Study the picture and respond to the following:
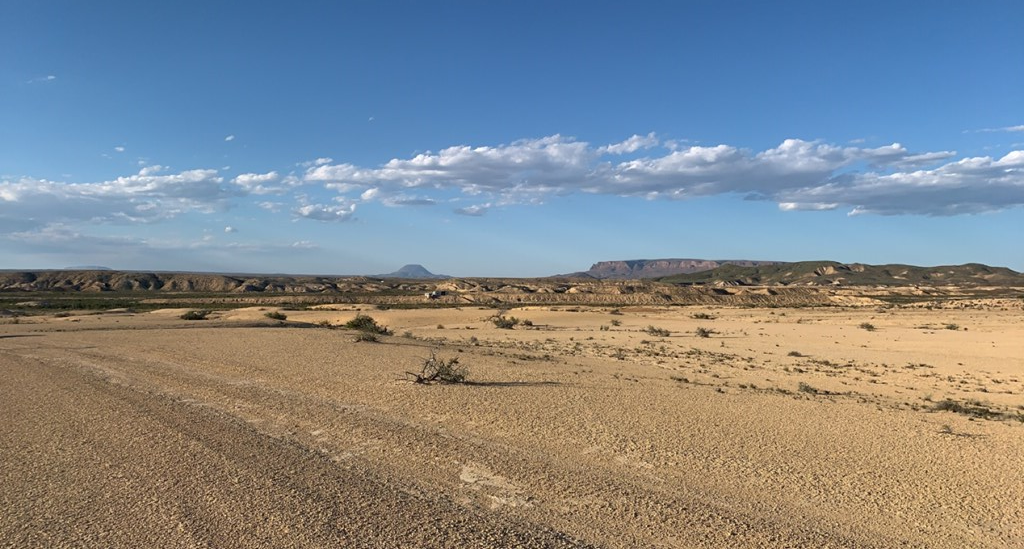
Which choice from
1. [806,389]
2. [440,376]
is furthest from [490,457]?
[806,389]

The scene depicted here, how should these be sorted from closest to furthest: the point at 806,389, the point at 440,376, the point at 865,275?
the point at 440,376 → the point at 806,389 → the point at 865,275

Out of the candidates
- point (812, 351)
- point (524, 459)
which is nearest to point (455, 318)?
point (812, 351)

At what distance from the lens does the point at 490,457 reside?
9.02 meters

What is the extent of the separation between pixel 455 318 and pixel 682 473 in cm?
4864

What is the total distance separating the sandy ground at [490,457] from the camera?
21.1 ft

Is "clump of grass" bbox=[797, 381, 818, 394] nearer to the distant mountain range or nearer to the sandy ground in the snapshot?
the sandy ground

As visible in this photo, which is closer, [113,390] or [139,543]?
[139,543]

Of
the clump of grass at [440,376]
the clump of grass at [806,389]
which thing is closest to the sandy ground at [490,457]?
the clump of grass at [806,389]

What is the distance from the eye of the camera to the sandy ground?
643 centimetres

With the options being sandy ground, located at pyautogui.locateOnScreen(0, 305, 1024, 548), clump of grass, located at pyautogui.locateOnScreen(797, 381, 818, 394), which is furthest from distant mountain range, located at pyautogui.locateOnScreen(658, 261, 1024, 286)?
sandy ground, located at pyautogui.locateOnScreen(0, 305, 1024, 548)

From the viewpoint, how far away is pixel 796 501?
7414 mm

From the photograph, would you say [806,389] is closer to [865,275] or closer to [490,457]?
[490,457]

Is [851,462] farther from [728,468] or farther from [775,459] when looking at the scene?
[728,468]

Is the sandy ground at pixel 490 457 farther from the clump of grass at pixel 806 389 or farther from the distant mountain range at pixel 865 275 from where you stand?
the distant mountain range at pixel 865 275
